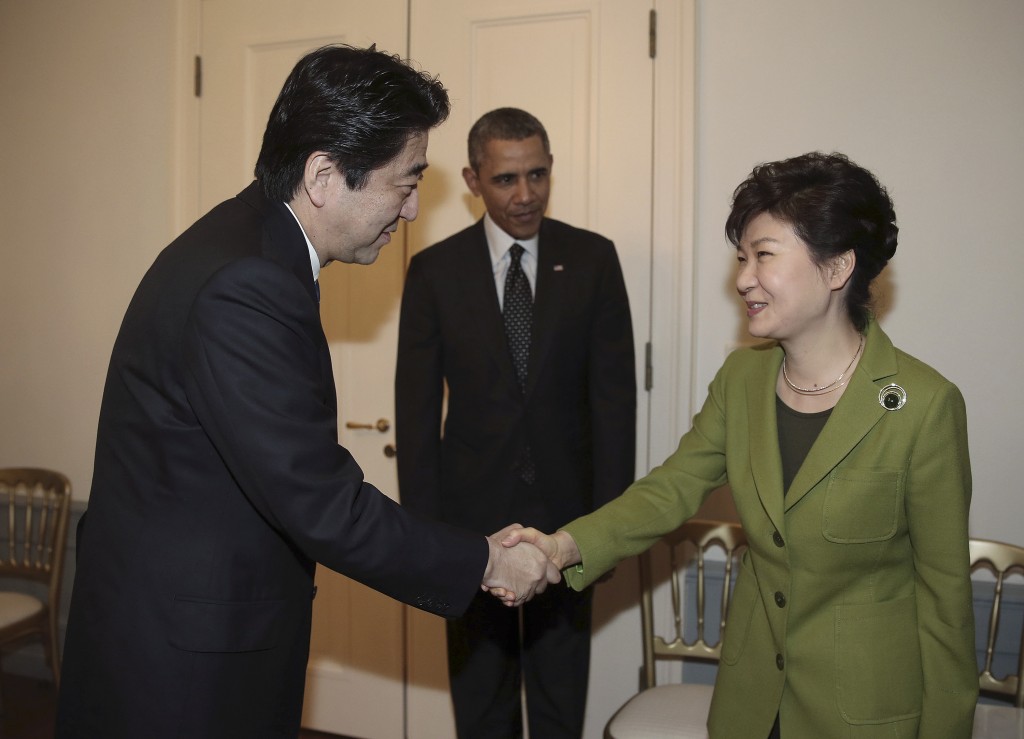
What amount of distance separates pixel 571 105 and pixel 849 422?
1.83m

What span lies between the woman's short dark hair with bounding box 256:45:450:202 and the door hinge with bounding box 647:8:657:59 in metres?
1.51

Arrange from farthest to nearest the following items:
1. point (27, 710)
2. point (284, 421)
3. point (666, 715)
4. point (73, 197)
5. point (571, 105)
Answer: point (73, 197) → point (27, 710) → point (571, 105) → point (666, 715) → point (284, 421)

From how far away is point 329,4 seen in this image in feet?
11.7

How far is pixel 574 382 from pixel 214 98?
198cm

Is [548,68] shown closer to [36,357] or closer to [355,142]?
[355,142]

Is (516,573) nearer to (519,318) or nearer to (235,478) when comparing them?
(235,478)

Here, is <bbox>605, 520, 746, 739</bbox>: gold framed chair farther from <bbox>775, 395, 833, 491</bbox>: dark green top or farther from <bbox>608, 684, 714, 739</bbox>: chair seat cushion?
<bbox>775, 395, 833, 491</bbox>: dark green top

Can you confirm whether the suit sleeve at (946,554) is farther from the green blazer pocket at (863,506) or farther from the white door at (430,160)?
the white door at (430,160)

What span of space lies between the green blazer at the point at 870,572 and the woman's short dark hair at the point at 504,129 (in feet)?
4.44

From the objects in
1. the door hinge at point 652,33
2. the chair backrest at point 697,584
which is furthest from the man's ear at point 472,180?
the chair backrest at point 697,584

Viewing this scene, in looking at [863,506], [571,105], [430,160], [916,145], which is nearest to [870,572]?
[863,506]

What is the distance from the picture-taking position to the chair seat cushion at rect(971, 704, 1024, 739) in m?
2.09

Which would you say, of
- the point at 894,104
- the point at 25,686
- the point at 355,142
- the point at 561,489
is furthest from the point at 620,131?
the point at 25,686

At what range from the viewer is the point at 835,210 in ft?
6.18
